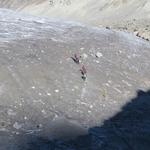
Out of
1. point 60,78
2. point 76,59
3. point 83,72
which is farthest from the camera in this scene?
point 76,59

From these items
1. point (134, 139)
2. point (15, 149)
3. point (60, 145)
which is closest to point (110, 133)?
point (134, 139)

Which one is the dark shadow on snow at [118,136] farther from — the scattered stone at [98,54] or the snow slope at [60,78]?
the scattered stone at [98,54]

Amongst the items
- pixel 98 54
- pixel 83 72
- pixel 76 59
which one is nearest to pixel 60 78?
pixel 83 72

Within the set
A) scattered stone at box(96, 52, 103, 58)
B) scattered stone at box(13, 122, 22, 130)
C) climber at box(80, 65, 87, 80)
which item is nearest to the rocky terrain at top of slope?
scattered stone at box(96, 52, 103, 58)

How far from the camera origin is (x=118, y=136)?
14.1 metres

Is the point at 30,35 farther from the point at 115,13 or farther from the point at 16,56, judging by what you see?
the point at 115,13

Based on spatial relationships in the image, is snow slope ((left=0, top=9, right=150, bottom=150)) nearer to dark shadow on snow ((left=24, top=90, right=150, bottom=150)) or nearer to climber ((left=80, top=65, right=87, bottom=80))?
climber ((left=80, top=65, right=87, bottom=80))

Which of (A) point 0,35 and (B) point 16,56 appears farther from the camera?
(A) point 0,35

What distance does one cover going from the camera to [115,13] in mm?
36375

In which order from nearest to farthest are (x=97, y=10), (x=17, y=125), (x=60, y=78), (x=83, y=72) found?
(x=17, y=125) → (x=60, y=78) → (x=83, y=72) → (x=97, y=10)

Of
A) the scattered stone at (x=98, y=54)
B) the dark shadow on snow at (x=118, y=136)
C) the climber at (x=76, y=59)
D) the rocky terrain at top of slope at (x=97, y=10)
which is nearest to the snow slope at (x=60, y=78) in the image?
the scattered stone at (x=98, y=54)

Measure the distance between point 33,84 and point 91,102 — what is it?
161 centimetres

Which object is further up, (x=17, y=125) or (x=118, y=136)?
(x=17, y=125)

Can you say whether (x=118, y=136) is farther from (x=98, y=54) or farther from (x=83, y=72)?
(x=98, y=54)
